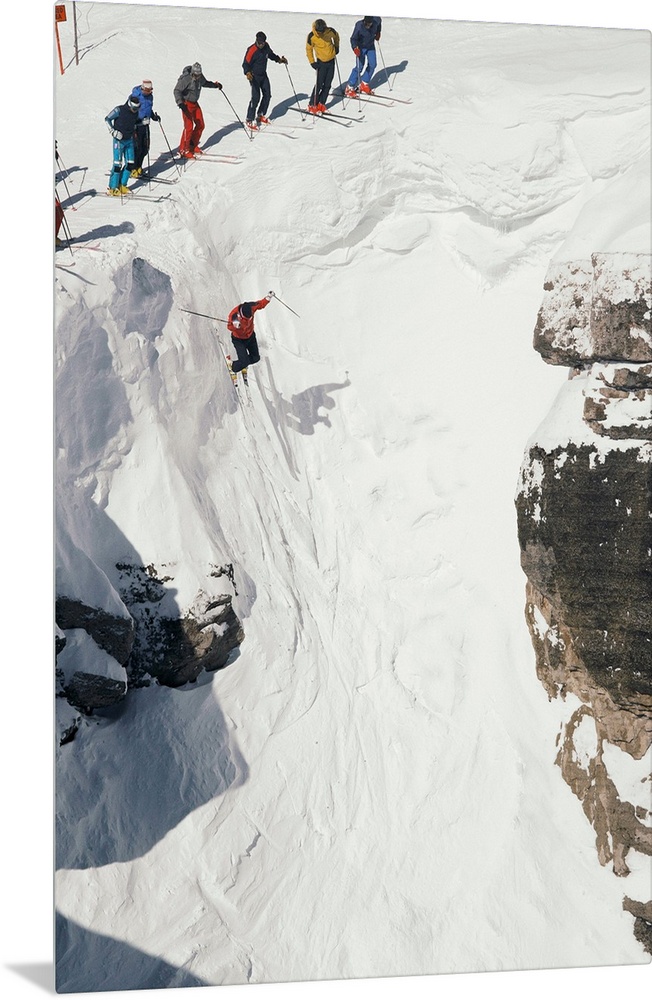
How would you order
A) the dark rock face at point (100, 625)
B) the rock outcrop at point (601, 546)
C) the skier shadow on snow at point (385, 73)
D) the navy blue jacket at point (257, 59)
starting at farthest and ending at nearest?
the rock outcrop at point (601, 546) < the skier shadow on snow at point (385, 73) < the navy blue jacket at point (257, 59) < the dark rock face at point (100, 625)

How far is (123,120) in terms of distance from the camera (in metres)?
5.53

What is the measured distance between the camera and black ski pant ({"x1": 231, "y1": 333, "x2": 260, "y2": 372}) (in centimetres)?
570

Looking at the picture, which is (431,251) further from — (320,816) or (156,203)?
(320,816)

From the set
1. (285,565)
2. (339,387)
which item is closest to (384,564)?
(285,565)

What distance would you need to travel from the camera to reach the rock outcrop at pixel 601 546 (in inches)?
231

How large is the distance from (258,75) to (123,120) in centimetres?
64

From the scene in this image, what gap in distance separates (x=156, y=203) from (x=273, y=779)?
2581 millimetres

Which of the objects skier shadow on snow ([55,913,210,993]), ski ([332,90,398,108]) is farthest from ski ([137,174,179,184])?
skier shadow on snow ([55,913,210,993])

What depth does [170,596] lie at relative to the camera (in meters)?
5.61

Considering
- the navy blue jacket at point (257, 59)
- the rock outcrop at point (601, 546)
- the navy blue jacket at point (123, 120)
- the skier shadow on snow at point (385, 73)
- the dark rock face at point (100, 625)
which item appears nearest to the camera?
the dark rock face at point (100, 625)

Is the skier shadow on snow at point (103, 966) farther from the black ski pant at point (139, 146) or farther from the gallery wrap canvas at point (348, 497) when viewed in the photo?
the black ski pant at point (139, 146)

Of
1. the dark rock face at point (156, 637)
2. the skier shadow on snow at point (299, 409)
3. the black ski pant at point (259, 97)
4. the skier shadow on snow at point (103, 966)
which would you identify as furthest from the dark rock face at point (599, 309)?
the skier shadow on snow at point (103, 966)

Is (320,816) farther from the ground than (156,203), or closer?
closer

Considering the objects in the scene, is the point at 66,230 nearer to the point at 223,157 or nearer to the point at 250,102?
the point at 223,157
